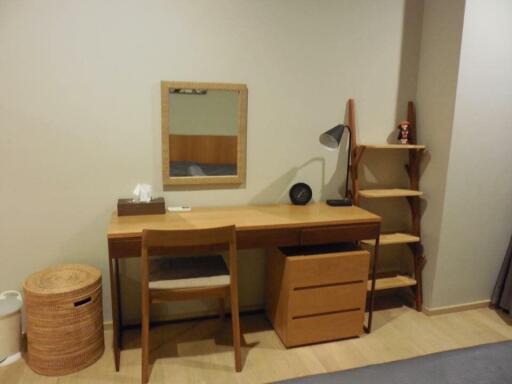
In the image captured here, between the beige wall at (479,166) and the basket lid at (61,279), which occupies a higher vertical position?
the beige wall at (479,166)

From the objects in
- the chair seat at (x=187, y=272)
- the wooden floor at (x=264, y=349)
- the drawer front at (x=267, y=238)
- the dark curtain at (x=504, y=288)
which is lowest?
the wooden floor at (x=264, y=349)

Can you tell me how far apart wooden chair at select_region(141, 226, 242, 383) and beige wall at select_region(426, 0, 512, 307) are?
1.48m

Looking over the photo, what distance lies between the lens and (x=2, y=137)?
1.99m

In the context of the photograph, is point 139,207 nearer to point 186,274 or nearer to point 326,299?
point 186,274

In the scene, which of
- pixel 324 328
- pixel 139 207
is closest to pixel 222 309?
pixel 324 328

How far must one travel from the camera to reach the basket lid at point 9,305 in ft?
6.39

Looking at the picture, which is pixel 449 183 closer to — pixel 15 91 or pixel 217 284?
pixel 217 284

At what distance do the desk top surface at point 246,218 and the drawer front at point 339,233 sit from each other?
32 millimetres

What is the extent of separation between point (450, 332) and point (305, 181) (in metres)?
1.31

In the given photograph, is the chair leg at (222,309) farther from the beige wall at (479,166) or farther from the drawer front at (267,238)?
the beige wall at (479,166)

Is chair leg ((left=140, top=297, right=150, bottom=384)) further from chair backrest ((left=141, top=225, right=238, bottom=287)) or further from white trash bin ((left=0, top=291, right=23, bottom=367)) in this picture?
white trash bin ((left=0, top=291, right=23, bottom=367))

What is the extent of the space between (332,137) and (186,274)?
1153 millimetres

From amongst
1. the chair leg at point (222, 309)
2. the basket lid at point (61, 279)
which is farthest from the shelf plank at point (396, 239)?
the basket lid at point (61, 279)

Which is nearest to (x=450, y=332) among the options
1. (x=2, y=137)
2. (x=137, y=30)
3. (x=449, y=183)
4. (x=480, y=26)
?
(x=449, y=183)
